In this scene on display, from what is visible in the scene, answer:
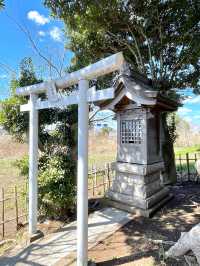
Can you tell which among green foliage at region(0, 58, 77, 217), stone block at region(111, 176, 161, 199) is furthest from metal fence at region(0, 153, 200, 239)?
stone block at region(111, 176, 161, 199)

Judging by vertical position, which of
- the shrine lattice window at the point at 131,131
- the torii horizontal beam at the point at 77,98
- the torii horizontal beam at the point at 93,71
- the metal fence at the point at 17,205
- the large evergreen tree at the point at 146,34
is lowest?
the metal fence at the point at 17,205

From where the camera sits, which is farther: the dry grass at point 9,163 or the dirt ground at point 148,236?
the dry grass at point 9,163

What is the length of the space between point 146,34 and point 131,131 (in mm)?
4648

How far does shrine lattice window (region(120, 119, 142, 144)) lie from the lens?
23.5ft

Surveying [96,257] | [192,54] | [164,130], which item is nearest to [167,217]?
[96,257]

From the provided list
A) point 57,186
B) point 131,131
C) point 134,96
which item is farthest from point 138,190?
point 134,96

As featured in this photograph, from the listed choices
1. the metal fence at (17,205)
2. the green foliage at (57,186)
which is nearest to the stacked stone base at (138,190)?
the metal fence at (17,205)

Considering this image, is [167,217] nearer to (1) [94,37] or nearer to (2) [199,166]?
(2) [199,166]

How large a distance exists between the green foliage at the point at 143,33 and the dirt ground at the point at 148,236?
4993mm

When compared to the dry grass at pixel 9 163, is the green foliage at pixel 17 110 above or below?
above

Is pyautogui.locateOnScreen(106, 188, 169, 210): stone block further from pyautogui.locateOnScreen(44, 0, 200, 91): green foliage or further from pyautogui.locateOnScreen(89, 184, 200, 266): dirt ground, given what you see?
pyautogui.locateOnScreen(44, 0, 200, 91): green foliage

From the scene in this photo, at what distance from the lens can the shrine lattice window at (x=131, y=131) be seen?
7.16 m

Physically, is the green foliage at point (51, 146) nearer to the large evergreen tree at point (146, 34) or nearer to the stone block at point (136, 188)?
the stone block at point (136, 188)

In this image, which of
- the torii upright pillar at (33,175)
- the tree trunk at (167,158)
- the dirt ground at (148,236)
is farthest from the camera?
the tree trunk at (167,158)
